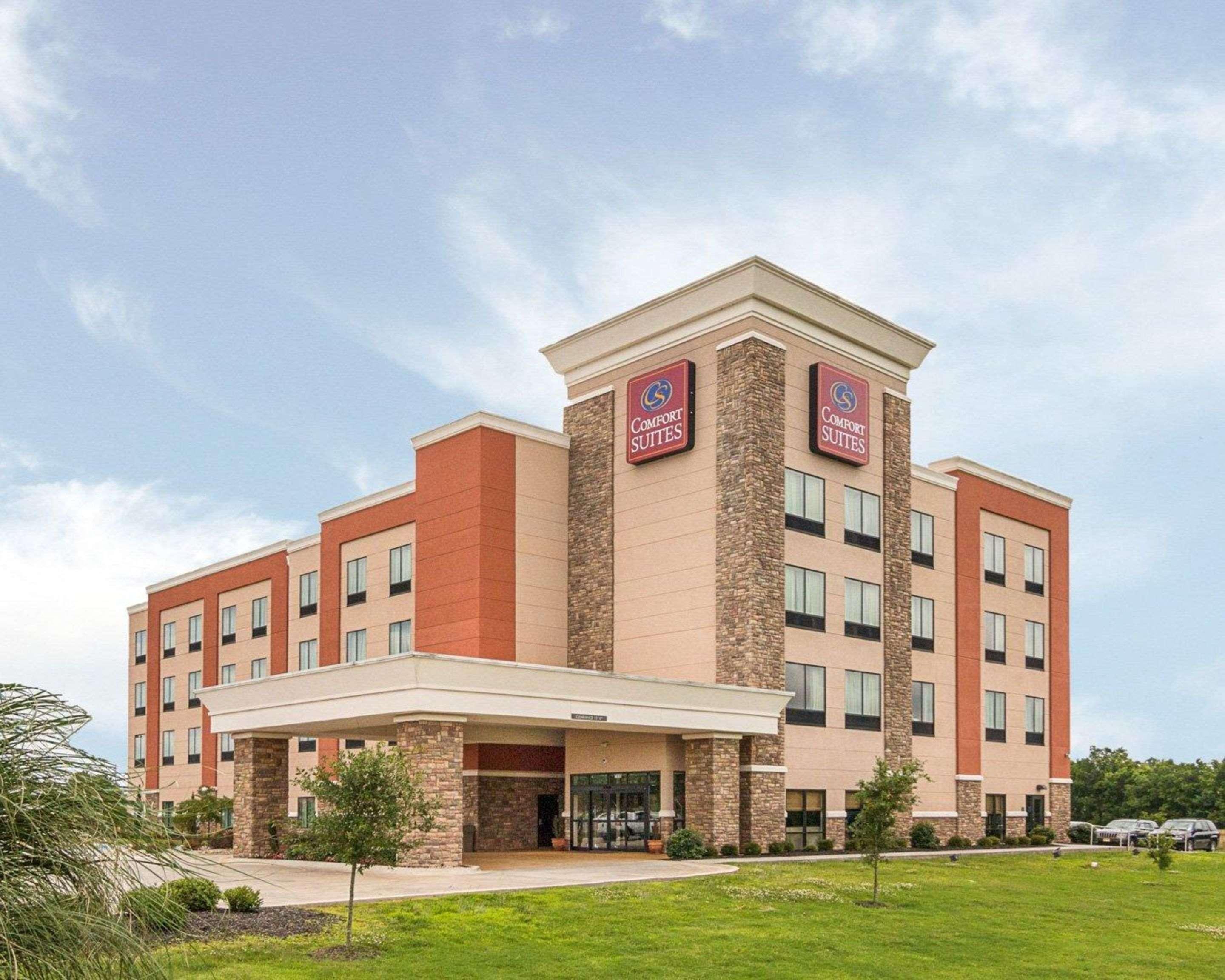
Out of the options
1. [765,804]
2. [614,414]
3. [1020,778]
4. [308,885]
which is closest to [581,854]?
[765,804]

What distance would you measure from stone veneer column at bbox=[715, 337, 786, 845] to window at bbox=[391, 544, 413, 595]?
45.2 feet

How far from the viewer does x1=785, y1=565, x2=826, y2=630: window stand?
39.0 meters

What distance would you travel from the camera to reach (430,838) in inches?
1182

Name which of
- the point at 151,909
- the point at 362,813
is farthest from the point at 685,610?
the point at 151,909

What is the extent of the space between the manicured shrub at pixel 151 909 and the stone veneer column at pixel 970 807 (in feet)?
141

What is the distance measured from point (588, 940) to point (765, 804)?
17135mm

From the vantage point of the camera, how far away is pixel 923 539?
46625 millimetres

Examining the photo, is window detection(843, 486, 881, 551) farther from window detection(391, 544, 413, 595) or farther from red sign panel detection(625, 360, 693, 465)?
window detection(391, 544, 413, 595)

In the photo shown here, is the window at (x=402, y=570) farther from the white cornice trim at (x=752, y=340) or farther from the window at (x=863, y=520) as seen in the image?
the window at (x=863, y=520)

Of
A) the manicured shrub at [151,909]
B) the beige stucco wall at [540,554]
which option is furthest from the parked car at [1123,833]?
the manicured shrub at [151,909]

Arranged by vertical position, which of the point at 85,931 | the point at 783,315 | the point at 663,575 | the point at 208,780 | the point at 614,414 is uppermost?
the point at 783,315

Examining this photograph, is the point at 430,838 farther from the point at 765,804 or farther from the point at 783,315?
the point at 783,315

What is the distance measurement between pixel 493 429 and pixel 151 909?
113ft

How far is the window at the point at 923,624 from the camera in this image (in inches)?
1796
